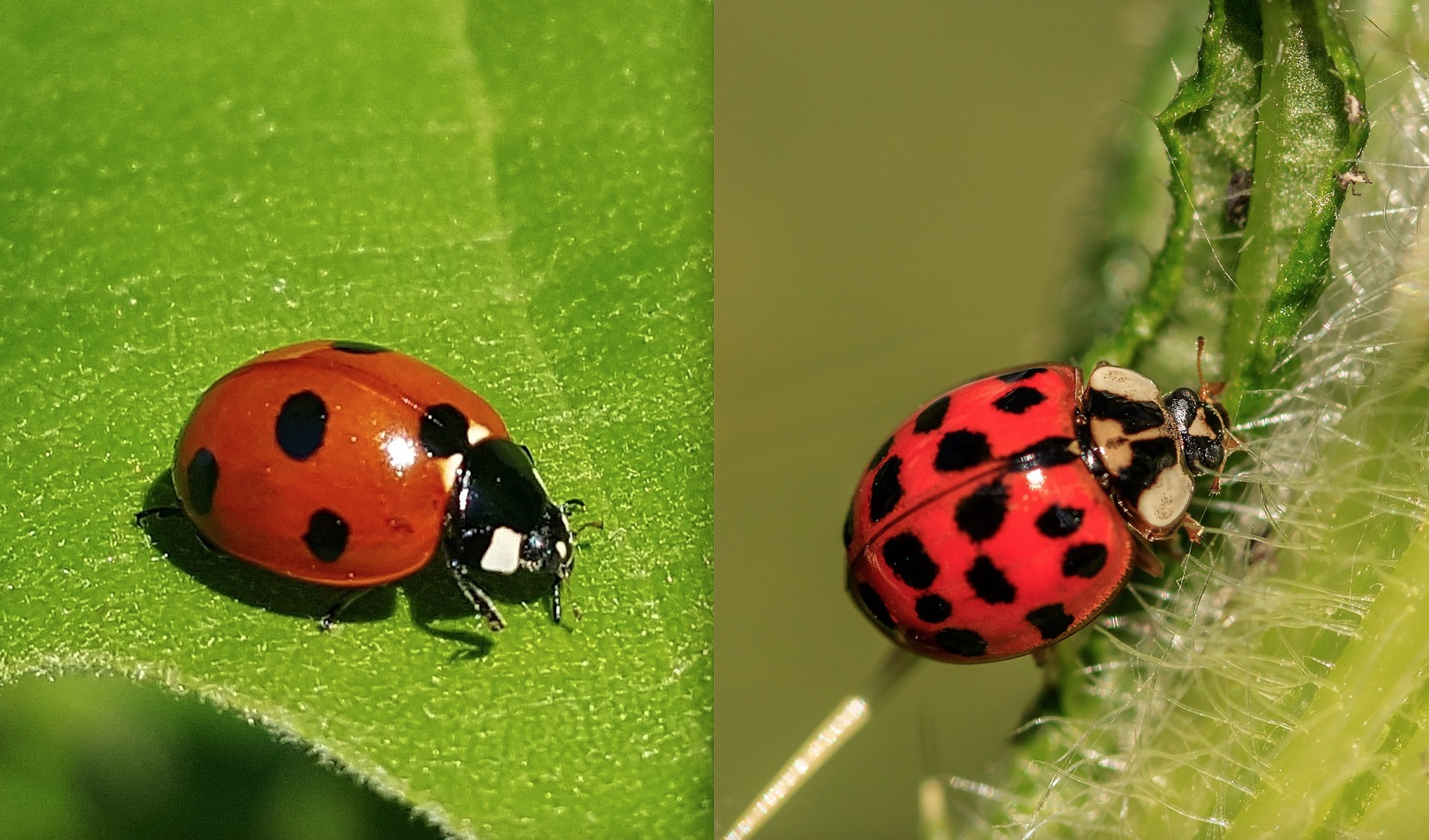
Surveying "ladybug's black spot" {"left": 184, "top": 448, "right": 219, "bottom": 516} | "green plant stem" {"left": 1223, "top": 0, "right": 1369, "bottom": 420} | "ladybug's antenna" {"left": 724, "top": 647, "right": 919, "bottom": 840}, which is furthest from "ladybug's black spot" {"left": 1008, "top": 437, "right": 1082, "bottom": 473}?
"ladybug's black spot" {"left": 184, "top": 448, "right": 219, "bottom": 516}

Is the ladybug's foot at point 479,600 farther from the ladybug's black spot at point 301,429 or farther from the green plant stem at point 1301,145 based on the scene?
the green plant stem at point 1301,145

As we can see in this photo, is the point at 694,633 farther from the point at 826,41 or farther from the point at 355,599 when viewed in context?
the point at 826,41

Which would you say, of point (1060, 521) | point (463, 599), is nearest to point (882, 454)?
point (1060, 521)

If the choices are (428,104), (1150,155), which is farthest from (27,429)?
(1150,155)

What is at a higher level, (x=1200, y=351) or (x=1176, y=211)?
(x=1176, y=211)

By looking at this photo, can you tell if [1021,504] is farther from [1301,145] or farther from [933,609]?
[1301,145]

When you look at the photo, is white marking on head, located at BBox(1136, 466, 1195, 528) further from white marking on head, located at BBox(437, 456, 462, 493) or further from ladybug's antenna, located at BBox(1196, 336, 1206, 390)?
white marking on head, located at BBox(437, 456, 462, 493)
